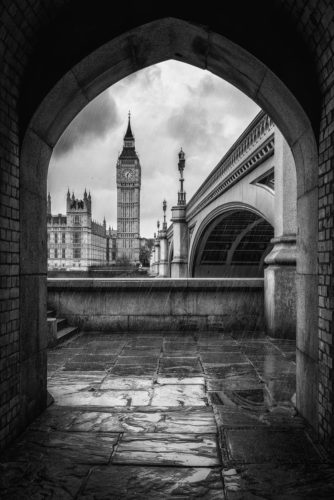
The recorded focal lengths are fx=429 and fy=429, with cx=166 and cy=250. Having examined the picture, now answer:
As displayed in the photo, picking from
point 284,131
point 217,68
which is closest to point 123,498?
point 284,131

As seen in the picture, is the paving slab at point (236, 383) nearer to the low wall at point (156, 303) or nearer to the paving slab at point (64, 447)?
the paving slab at point (64, 447)

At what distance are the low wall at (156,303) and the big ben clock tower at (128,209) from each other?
114 meters

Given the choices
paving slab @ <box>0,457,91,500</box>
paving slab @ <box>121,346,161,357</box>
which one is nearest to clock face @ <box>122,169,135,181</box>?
paving slab @ <box>121,346,161,357</box>

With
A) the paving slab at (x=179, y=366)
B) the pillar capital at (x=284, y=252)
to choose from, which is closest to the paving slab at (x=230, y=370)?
the paving slab at (x=179, y=366)

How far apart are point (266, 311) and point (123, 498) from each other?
5530mm

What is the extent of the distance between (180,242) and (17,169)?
25799 millimetres

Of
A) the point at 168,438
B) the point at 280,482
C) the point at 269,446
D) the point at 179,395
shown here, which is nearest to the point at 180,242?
the point at 179,395

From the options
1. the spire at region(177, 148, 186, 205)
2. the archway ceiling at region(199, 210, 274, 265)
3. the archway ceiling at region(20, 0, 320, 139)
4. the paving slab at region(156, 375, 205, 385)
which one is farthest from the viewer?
the spire at region(177, 148, 186, 205)

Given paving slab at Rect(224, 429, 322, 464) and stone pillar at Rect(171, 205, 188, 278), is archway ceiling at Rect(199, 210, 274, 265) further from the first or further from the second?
paving slab at Rect(224, 429, 322, 464)

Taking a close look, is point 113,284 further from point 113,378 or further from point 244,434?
point 244,434

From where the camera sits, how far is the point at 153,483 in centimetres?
244

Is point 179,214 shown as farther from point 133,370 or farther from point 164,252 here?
point 133,370

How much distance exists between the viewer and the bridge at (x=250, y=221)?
7.12 meters

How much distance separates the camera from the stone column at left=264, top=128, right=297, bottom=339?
6.96m
